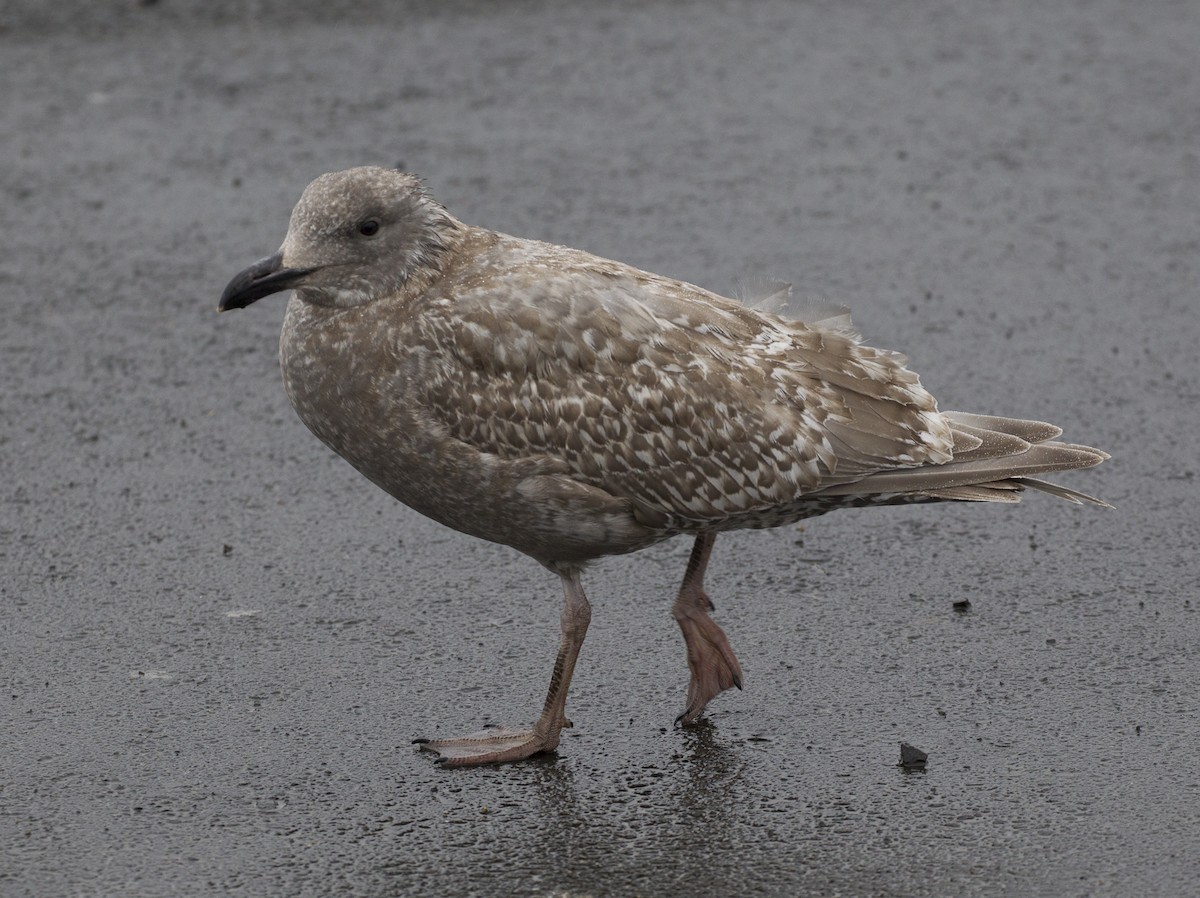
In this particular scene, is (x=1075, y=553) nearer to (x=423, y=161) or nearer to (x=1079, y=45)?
(x=423, y=161)

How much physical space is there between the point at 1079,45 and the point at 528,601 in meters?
6.66

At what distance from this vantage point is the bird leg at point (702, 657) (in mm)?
5090

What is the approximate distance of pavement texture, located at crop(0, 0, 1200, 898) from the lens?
180 inches

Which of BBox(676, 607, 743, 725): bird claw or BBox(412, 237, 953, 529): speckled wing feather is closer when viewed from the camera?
BBox(412, 237, 953, 529): speckled wing feather

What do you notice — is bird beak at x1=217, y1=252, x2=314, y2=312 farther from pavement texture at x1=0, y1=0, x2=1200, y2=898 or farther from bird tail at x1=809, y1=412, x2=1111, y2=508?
bird tail at x1=809, y1=412, x2=1111, y2=508

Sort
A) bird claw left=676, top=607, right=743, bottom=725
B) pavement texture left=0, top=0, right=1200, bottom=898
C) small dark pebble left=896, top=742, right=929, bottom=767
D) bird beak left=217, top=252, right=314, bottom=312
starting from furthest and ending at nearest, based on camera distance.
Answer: bird claw left=676, top=607, right=743, bottom=725 < bird beak left=217, top=252, right=314, bottom=312 < small dark pebble left=896, top=742, right=929, bottom=767 < pavement texture left=0, top=0, right=1200, bottom=898

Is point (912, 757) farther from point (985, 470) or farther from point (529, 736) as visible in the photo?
point (529, 736)

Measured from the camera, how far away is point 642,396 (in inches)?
193

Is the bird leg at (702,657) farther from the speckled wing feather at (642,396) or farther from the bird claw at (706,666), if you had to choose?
the speckled wing feather at (642,396)

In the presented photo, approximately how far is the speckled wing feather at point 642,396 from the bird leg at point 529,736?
43 cm

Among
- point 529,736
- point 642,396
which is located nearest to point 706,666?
point 529,736

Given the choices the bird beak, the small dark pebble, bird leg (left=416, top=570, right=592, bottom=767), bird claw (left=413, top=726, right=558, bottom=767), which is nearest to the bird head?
the bird beak

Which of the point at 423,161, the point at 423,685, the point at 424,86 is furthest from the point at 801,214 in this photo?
the point at 423,685

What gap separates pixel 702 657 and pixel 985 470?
3.18 ft
